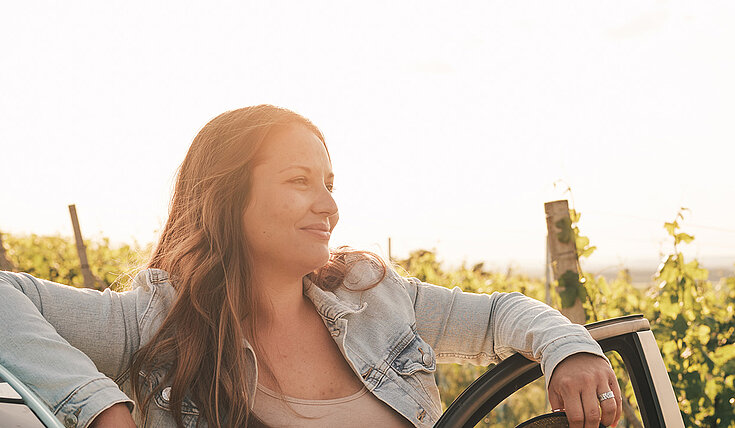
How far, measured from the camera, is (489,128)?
78.9 feet

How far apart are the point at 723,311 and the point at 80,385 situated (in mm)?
3913

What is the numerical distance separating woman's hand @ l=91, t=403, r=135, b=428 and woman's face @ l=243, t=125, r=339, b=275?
0.71 meters

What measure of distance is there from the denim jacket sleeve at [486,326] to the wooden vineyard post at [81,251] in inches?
153

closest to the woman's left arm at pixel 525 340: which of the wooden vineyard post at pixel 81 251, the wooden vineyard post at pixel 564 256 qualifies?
the wooden vineyard post at pixel 564 256

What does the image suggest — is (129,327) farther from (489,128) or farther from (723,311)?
(489,128)

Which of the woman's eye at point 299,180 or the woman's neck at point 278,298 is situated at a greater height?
the woman's eye at point 299,180

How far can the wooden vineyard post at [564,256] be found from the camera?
3.83 meters

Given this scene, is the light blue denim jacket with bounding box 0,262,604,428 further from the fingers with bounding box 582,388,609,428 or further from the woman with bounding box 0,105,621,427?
the fingers with bounding box 582,388,609,428

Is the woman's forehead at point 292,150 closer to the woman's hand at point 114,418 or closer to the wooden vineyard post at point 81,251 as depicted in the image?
the woman's hand at point 114,418

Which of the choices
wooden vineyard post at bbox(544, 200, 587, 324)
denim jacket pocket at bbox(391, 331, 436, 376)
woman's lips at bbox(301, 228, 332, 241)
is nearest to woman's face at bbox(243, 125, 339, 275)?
woman's lips at bbox(301, 228, 332, 241)

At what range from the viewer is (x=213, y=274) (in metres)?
2.10

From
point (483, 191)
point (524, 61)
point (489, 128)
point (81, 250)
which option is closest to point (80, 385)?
point (81, 250)

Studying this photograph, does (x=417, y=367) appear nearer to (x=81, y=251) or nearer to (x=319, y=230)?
(x=319, y=230)

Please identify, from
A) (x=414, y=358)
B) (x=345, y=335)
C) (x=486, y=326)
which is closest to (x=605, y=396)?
(x=486, y=326)
